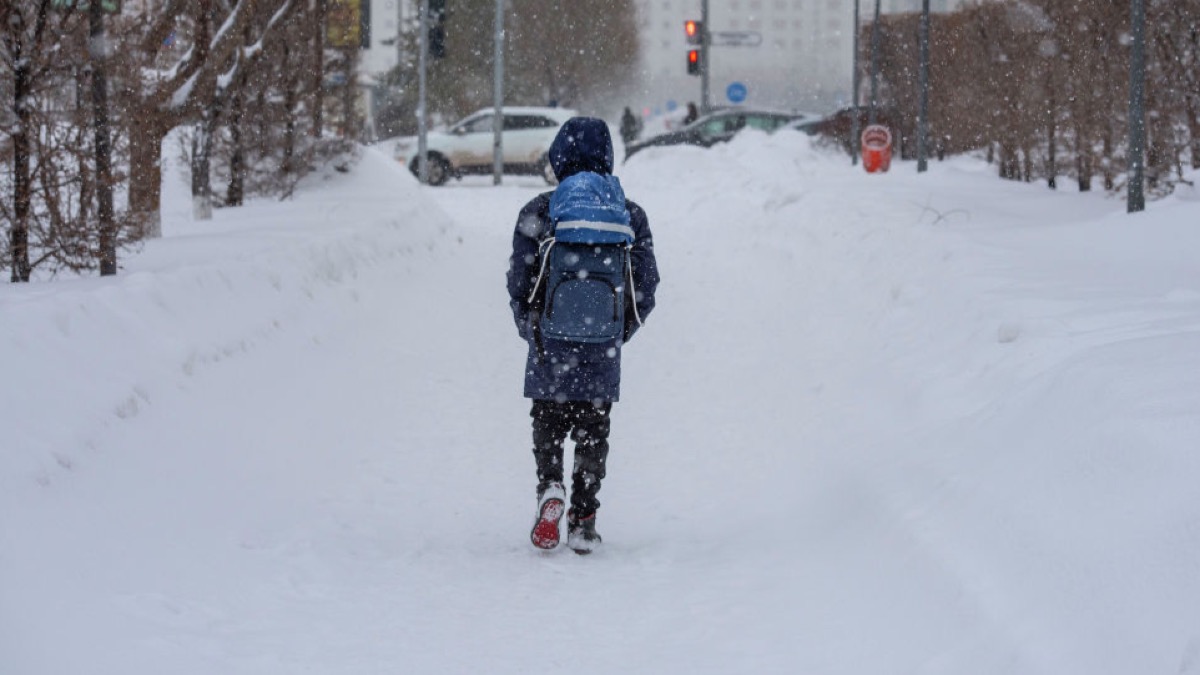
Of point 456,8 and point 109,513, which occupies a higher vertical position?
point 456,8

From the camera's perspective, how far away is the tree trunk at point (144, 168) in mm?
9117

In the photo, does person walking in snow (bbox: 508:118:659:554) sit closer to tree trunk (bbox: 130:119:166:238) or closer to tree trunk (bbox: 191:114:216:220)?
tree trunk (bbox: 130:119:166:238)

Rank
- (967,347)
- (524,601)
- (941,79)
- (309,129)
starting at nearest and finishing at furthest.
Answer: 1. (524,601)
2. (967,347)
3. (309,129)
4. (941,79)

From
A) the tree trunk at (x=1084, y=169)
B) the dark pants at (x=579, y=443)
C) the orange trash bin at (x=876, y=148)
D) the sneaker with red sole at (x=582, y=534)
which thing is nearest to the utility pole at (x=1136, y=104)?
the tree trunk at (x=1084, y=169)

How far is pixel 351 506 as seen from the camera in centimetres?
626

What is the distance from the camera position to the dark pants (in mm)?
5664

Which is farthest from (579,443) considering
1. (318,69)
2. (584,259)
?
(318,69)

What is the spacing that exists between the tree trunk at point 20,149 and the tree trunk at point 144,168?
29.5 inches

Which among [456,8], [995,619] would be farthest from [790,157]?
[456,8]

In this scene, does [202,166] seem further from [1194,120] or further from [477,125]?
[477,125]

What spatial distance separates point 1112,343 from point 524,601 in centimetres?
272

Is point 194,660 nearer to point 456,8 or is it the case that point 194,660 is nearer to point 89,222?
point 89,222

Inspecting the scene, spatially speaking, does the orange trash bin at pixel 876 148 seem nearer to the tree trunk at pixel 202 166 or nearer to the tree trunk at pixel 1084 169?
the tree trunk at pixel 1084 169

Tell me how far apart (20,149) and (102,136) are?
0.52m
